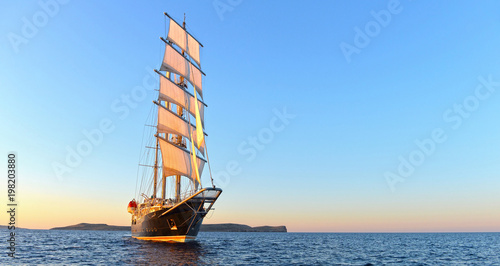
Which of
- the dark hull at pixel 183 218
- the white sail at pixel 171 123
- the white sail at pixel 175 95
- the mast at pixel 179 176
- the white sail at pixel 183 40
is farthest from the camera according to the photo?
the white sail at pixel 183 40

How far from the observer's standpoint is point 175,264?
28250 mm

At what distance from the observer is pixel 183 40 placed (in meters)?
72.4

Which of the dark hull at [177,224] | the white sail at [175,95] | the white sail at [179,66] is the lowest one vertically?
the dark hull at [177,224]

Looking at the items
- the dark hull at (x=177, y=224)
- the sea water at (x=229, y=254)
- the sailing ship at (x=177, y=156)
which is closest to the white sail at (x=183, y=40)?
the sailing ship at (x=177, y=156)

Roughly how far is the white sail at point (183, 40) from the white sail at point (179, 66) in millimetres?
2743

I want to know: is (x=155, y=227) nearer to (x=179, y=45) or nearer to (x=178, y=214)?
(x=178, y=214)

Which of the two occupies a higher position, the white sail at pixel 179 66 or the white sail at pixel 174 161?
the white sail at pixel 179 66

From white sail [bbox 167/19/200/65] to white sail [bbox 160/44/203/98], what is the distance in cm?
274

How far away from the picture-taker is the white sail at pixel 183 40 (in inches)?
2790

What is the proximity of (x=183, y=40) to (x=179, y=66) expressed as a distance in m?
6.39

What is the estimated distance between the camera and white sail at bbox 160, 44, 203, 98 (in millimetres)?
67425

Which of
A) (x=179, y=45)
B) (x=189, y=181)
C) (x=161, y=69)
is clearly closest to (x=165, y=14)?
(x=179, y=45)

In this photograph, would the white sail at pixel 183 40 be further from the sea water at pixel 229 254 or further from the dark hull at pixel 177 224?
the sea water at pixel 229 254

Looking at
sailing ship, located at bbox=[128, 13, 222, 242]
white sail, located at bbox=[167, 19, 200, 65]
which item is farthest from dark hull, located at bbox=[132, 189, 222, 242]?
white sail, located at bbox=[167, 19, 200, 65]
